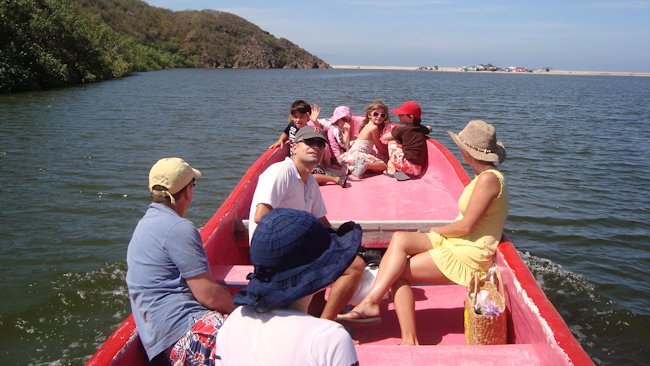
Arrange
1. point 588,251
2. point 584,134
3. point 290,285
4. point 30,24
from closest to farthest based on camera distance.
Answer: point 290,285, point 588,251, point 584,134, point 30,24

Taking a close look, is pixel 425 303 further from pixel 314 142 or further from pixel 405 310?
pixel 314 142

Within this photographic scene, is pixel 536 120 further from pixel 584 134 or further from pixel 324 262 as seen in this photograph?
pixel 324 262

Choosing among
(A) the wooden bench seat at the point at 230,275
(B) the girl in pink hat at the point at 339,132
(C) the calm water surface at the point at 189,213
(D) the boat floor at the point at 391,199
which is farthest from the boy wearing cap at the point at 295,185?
(B) the girl in pink hat at the point at 339,132

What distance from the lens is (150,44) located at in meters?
78.4

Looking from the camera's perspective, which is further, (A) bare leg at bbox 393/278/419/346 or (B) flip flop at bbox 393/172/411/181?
(B) flip flop at bbox 393/172/411/181

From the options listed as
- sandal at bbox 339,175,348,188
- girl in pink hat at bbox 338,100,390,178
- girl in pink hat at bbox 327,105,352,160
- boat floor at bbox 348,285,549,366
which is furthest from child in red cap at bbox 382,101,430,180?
boat floor at bbox 348,285,549,366

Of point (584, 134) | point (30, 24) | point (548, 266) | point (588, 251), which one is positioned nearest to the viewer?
point (548, 266)

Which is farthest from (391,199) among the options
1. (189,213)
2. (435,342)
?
Answer: (189,213)

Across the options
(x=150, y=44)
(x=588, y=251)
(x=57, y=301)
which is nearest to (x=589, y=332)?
(x=588, y=251)

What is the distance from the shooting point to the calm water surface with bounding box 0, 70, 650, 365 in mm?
5207

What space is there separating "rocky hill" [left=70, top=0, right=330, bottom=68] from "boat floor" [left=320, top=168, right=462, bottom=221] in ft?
243

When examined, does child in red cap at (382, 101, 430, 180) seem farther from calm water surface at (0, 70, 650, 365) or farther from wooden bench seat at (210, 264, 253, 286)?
wooden bench seat at (210, 264, 253, 286)

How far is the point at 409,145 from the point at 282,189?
364 cm

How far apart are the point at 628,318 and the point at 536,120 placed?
16378 millimetres
